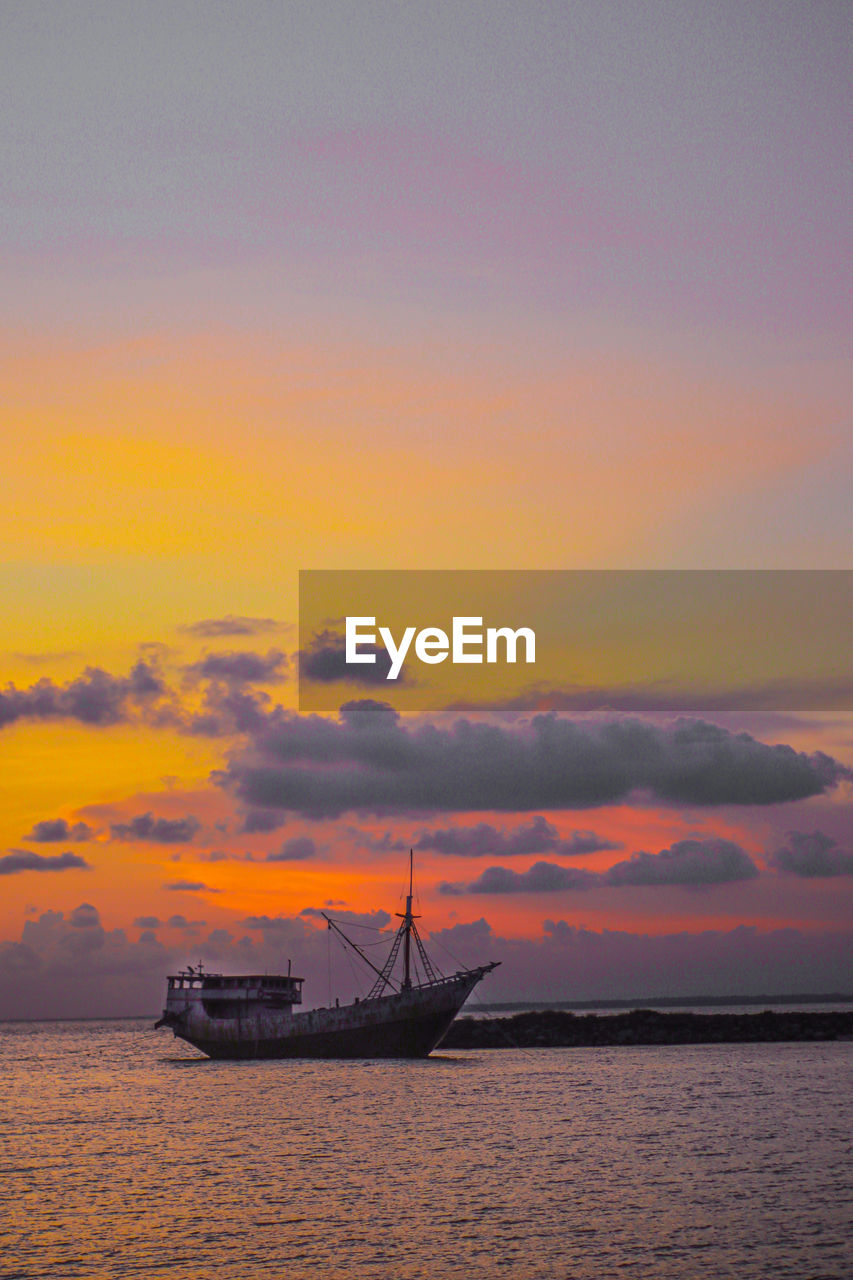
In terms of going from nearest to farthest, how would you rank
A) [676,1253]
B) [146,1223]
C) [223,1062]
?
[676,1253] → [146,1223] → [223,1062]

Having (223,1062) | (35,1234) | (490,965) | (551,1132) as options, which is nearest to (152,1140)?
(551,1132)

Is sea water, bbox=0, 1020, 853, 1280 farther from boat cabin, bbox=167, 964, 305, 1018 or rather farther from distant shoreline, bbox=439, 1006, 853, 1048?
distant shoreline, bbox=439, 1006, 853, 1048

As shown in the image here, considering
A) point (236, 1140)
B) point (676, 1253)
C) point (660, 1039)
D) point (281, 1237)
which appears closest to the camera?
point (676, 1253)

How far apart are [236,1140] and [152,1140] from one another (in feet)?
15.3

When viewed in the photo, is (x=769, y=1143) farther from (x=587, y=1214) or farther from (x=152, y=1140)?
(x=152, y=1140)

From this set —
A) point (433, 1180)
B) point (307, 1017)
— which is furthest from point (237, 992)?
point (433, 1180)

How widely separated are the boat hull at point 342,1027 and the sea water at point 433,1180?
11.6 m

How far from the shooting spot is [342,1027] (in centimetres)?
10056

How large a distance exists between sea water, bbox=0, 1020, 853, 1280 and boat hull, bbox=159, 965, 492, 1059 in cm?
1163

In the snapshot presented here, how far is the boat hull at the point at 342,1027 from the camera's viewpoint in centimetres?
9788

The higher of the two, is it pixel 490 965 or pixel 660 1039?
pixel 490 965

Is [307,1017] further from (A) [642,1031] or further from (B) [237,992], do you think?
(A) [642,1031]

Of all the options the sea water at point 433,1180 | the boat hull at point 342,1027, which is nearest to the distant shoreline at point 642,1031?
the boat hull at point 342,1027

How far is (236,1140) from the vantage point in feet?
185
